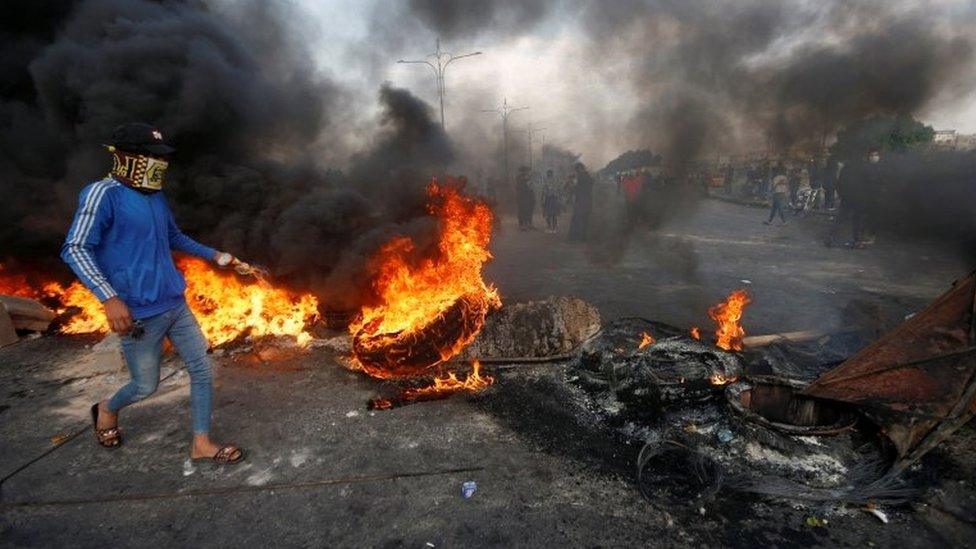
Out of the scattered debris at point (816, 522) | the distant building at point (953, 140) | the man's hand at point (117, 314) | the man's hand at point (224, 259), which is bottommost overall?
the scattered debris at point (816, 522)

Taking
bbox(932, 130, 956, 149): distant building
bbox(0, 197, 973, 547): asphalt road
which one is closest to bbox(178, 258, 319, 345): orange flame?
bbox(0, 197, 973, 547): asphalt road

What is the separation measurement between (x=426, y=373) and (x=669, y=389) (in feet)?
7.73

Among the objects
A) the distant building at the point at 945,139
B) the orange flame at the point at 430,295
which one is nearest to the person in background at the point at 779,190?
the distant building at the point at 945,139

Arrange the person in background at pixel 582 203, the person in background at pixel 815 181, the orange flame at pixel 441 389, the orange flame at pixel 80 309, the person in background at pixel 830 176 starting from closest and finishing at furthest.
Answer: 1. the orange flame at pixel 441 389
2. the orange flame at pixel 80 309
3. the person in background at pixel 582 203
4. the person in background at pixel 830 176
5. the person in background at pixel 815 181

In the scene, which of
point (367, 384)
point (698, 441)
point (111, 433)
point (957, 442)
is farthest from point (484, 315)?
point (957, 442)

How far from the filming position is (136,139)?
3162 mm

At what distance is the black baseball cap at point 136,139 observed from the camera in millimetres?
3143

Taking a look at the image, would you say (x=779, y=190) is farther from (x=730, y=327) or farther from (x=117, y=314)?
(x=117, y=314)

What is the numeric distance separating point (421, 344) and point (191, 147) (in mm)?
4782

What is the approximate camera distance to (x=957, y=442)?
349 centimetres

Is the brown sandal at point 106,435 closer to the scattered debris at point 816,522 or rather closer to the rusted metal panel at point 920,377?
the scattered debris at point 816,522

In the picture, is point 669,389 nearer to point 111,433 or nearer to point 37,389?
point 111,433

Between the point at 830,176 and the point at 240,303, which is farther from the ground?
the point at 830,176

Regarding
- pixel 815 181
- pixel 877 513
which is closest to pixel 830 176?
pixel 815 181
